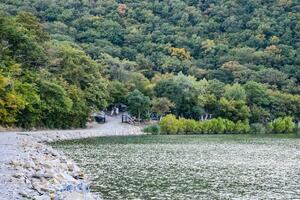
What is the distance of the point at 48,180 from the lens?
22.9 metres

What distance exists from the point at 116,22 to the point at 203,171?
13155cm

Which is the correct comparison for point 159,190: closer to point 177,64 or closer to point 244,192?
point 244,192

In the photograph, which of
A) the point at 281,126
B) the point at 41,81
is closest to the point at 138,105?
the point at 281,126

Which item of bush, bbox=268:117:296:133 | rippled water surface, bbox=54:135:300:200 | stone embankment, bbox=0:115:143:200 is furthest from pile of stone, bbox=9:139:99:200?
bush, bbox=268:117:296:133

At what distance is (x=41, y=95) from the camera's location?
66.2 m

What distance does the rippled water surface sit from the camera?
24.2m

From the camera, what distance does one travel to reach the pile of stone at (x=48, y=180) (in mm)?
20266

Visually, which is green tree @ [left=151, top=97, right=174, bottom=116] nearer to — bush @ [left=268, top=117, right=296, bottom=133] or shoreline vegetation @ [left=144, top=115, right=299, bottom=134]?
shoreline vegetation @ [left=144, top=115, right=299, bottom=134]

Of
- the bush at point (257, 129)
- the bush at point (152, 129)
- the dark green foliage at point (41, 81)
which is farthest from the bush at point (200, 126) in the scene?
the dark green foliage at point (41, 81)

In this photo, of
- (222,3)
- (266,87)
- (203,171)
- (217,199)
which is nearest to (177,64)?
(266,87)

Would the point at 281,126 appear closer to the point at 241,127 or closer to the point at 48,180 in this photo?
the point at 241,127

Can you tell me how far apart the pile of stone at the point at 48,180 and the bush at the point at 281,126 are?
73.0 meters

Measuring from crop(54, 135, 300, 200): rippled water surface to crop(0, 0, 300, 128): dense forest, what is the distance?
20042 mm

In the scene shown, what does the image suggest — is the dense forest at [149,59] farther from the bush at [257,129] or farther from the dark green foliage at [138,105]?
the bush at [257,129]
